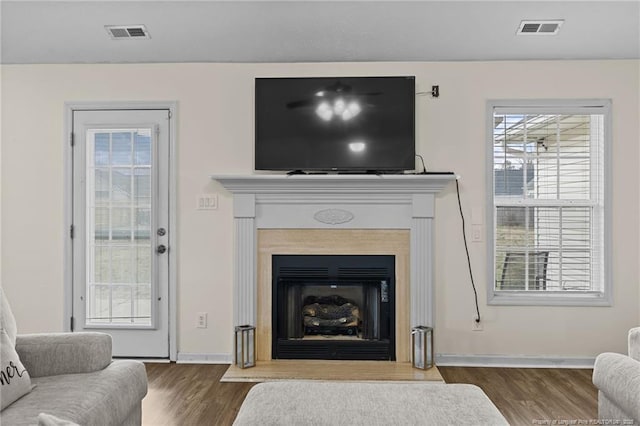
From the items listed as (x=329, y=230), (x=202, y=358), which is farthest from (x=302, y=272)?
(x=202, y=358)

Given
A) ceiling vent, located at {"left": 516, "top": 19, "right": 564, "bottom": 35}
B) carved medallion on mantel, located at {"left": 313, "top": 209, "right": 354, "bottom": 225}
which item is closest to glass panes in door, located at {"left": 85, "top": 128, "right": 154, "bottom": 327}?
carved medallion on mantel, located at {"left": 313, "top": 209, "right": 354, "bottom": 225}

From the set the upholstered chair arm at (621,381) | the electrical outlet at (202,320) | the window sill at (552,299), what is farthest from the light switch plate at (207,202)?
the upholstered chair arm at (621,381)

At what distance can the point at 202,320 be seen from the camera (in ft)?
12.9

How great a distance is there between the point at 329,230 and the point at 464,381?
149cm

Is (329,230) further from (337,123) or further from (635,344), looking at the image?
(635,344)

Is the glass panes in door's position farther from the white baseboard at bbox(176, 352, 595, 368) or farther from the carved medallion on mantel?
the white baseboard at bbox(176, 352, 595, 368)

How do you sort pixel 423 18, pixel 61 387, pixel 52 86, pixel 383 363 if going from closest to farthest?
1. pixel 61 387
2. pixel 423 18
3. pixel 383 363
4. pixel 52 86

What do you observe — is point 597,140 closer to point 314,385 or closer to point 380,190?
point 380,190

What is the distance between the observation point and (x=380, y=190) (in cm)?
377

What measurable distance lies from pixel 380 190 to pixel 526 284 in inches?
56.3

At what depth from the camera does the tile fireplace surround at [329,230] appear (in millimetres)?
3768

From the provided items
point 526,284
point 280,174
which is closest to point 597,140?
point 526,284

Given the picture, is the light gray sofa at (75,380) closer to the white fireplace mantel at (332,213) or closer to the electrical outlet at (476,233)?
the white fireplace mantel at (332,213)

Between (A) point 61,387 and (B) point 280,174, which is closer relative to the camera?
(A) point 61,387
